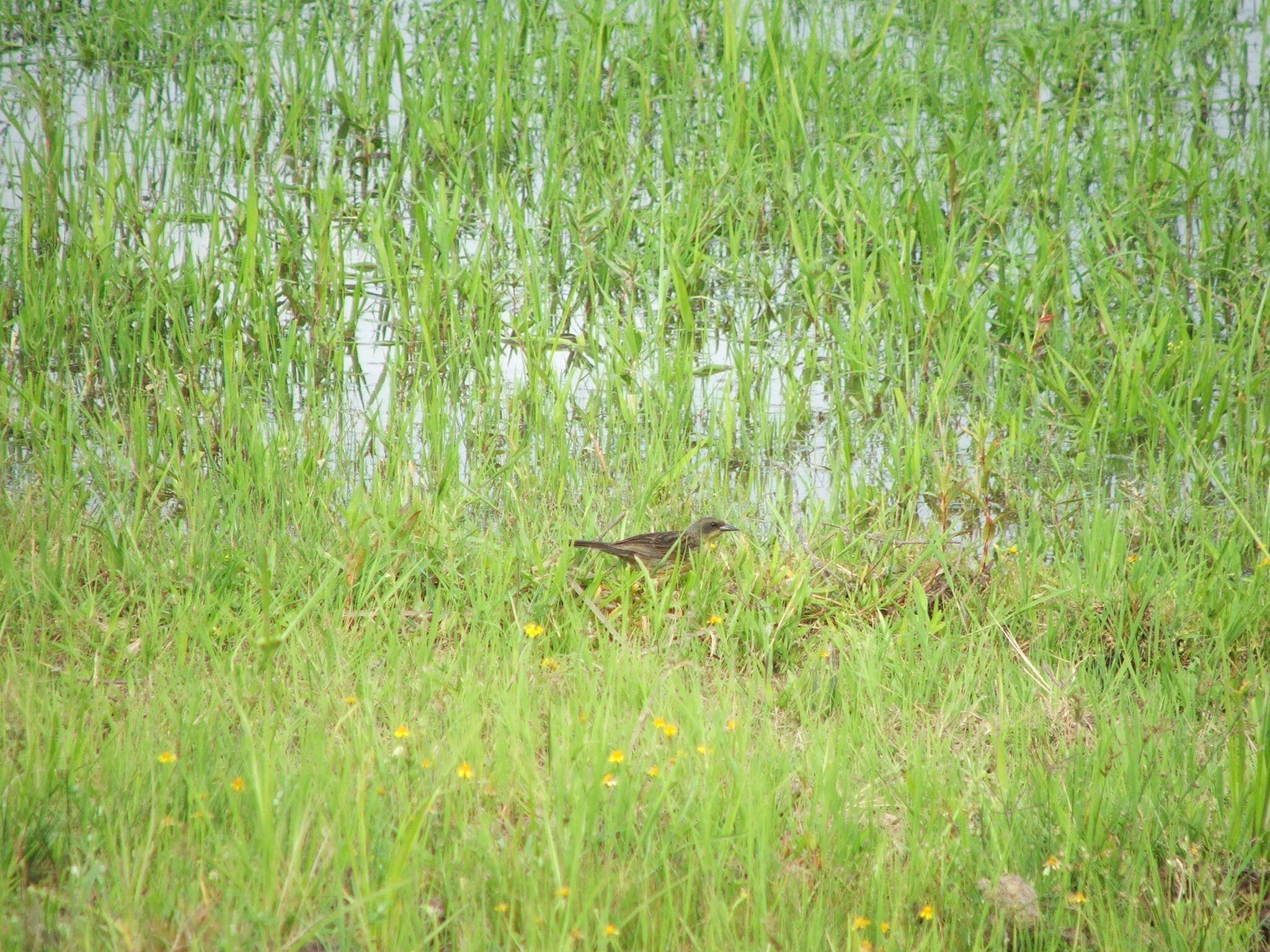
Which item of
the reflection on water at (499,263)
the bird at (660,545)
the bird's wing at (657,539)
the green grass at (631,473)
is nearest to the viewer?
the green grass at (631,473)

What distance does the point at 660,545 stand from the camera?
4.48 m

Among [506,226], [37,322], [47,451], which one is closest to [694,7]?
[506,226]

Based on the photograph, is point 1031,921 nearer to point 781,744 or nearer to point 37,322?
point 781,744

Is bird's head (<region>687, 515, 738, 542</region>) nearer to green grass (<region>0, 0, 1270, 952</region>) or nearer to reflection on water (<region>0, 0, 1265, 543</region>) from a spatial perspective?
green grass (<region>0, 0, 1270, 952</region>)

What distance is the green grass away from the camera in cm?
273

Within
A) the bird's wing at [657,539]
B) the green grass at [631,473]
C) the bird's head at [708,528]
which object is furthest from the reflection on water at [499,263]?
the bird's wing at [657,539]

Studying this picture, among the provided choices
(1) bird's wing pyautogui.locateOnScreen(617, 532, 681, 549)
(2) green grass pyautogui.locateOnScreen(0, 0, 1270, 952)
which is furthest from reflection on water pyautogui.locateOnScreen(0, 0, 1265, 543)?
(1) bird's wing pyautogui.locateOnScreen(617, 532, 681, 549)

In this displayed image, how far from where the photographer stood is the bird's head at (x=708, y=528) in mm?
4535

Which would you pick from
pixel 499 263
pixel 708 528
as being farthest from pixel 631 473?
pixel 499 263

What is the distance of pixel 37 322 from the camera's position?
5.50 metres

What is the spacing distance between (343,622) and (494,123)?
12.8 feet

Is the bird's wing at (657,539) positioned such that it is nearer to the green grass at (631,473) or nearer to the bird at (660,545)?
the bird at (660,545)

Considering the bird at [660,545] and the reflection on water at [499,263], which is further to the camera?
the reflection on water at [499,263]

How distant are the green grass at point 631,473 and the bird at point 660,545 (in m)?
Answer: 0.13
